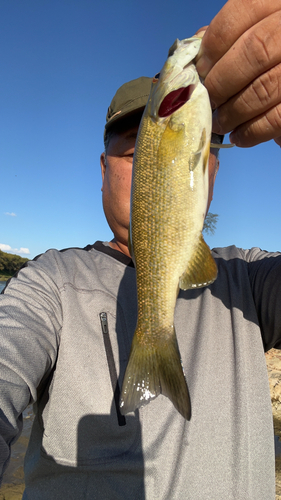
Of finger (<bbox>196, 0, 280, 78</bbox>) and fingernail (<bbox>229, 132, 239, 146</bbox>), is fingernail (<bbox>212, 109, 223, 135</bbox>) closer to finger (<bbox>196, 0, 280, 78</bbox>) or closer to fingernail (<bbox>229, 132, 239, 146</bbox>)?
fingernail (<bbox>229, 132, 239, 146</bbox>)

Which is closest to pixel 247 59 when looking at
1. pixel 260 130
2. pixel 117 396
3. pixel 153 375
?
pixel 260 130

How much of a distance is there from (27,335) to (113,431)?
0.75 meters

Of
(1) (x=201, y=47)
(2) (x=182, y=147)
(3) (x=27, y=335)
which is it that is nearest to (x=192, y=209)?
(2) (x=182, y=147)

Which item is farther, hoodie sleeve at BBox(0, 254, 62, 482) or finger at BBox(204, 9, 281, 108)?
hoodie sleeve at BBox(0, 254, 62, 482)

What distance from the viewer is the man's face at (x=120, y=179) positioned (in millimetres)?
2619

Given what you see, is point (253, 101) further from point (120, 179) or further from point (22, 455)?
point (22, 455)

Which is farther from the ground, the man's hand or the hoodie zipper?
the man's hand

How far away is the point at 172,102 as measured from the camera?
1.45 metres

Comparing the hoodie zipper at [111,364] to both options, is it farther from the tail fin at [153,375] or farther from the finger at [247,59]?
the finger at [247,59]

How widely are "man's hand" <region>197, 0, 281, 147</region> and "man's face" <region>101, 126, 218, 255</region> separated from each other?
1220 mm

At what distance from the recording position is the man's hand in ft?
3.73

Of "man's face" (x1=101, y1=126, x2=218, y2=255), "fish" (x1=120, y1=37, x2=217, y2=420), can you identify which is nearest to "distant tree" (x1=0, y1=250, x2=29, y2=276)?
"man's face" (x1=101, y1=126, x2=218, y2=255)

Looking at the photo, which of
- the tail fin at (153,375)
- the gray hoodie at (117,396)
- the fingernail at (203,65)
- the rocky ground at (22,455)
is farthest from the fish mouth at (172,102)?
the rocky ground at (22,455)

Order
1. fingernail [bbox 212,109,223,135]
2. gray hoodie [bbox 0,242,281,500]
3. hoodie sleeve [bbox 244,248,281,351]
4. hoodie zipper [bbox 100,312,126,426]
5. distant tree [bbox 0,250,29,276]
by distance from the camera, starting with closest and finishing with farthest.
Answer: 1. fingernail [bbox 212,109,223,135]
2. gray hoodie [bbox 0,242,281,500]
3. hoodie zipper [bbox 100,312,126,426]
4. hoodie sleeve [bbox 244,248,281,351]
5. distant tree [bbox 0,250,29,276]
